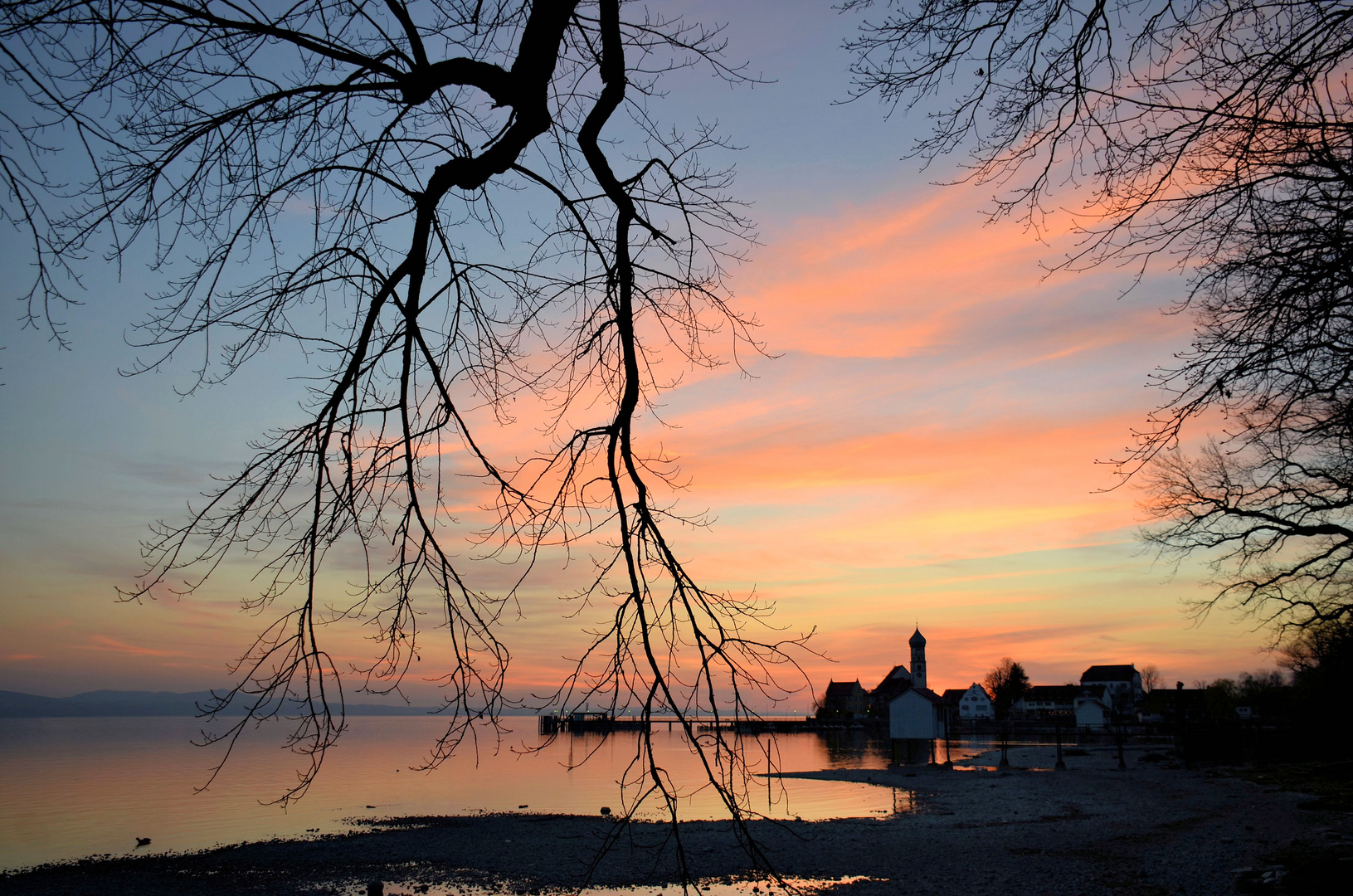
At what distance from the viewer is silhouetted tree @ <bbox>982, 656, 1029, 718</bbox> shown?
354 feet

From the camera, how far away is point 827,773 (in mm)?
42219

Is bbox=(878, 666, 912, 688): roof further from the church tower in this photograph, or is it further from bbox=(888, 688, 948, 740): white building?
bbox=(888, 688, 948, 740): white building

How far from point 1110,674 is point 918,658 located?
32.9 meters

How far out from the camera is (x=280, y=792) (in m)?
37.1

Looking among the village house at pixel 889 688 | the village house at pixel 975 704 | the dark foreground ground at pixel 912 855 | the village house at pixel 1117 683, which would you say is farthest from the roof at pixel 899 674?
the dark foreground ground at pixel 912 855

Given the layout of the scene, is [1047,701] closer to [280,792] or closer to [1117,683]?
[1117,683]

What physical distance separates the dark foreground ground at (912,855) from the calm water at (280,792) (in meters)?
2.41

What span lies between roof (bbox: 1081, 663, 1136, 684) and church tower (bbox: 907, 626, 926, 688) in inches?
1233

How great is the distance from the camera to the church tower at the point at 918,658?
9356 centimetres

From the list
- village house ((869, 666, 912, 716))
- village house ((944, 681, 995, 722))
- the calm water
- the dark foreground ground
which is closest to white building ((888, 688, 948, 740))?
the calm water

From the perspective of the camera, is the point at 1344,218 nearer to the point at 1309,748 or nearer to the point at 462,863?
the point at 462,863

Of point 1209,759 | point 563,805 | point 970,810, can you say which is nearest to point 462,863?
point 563,805

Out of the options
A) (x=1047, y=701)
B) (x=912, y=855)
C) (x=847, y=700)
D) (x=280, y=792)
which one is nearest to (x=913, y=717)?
(x=912, y=855)

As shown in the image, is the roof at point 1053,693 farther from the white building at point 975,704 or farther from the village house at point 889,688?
the village house at point 889,688
